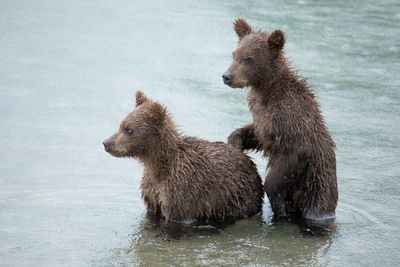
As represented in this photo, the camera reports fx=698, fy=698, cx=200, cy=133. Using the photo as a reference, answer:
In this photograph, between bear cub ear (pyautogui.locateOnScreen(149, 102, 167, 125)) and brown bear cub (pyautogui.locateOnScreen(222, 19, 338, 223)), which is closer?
bear cub ear (pyautogui.locateOnScreen(149, 102, 167, 125))

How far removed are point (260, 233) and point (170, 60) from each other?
528 cm

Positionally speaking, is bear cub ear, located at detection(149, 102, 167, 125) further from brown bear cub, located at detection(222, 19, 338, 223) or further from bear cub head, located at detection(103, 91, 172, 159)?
brown bear cub, located at detection(222, 19, 338, 223)

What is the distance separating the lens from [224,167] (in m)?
6.83

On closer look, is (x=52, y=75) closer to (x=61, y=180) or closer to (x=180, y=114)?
(x=180, y=114)

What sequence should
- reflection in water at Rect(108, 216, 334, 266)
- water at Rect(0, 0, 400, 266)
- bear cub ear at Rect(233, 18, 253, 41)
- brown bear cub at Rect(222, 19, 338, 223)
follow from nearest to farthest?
reflection in water at Rect(108, 216, 334, 266), water at Rect(0, 0, 400, 266), brown bear cub at Rect(222, 19, 338, 223), bear cub ear at Rect(233, 18, 253, 41)

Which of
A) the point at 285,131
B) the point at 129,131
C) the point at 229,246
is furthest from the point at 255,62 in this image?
the point at 229,246

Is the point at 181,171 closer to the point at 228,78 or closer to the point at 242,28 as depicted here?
the point at 228,78

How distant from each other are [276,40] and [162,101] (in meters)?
3.18

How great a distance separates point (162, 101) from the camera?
31.8ft

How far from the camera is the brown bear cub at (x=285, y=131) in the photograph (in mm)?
6746

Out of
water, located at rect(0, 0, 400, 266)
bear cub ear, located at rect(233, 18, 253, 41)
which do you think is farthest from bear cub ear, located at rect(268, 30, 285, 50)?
water, located at rect(0, 0, 400, 266)

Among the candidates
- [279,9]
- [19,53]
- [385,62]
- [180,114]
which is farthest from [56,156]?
[279,9]

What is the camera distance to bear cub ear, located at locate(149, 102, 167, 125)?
650cm

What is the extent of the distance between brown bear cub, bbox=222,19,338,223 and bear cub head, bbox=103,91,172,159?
0.82 meters
